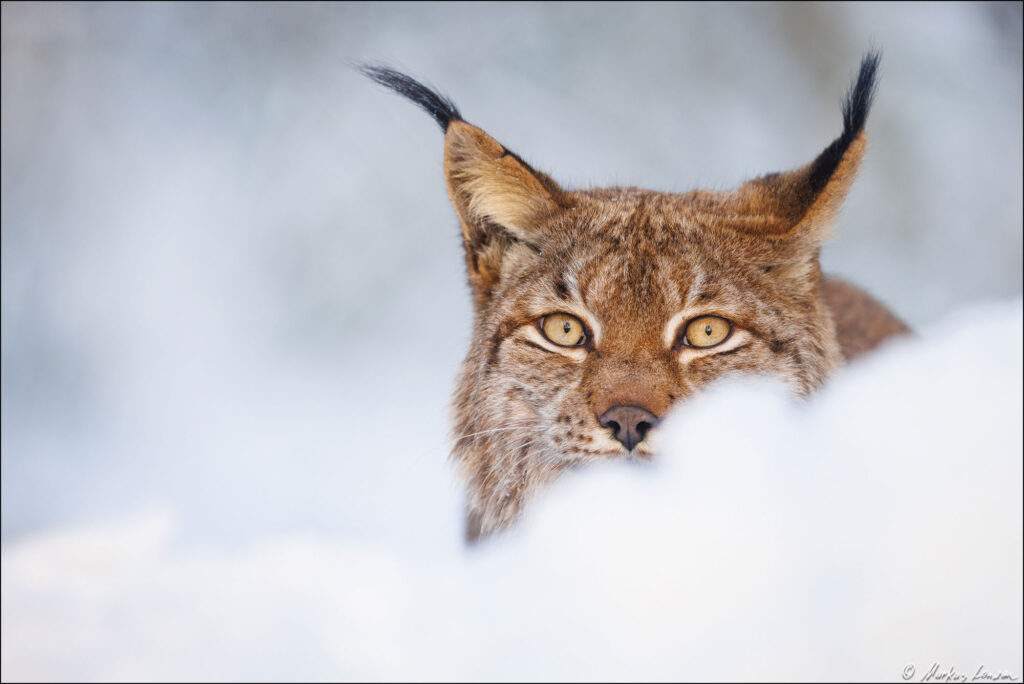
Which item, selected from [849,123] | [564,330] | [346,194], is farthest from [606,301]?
[346,194]

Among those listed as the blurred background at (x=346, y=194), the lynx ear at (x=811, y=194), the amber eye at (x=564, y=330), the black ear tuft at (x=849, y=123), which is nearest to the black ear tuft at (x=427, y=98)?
the blurred background at (x=346, y=194)

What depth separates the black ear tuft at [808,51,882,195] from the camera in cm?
135

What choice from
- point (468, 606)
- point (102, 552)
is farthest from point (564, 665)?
point (102, 552)

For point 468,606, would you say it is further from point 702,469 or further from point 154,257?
point 154,257

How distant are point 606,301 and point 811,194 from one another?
1.41 feet

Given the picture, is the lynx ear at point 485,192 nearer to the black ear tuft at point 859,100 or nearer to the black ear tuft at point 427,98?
the black ear tuft at point 427,98

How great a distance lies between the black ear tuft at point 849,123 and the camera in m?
1.35

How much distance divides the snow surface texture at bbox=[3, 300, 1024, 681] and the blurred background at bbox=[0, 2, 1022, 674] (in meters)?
0.11

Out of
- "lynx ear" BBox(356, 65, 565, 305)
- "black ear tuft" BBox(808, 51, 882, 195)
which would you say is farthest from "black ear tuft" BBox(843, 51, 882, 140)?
"lynx ear" BBox(356, 65, 565, 305)

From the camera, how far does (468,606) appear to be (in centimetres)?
151

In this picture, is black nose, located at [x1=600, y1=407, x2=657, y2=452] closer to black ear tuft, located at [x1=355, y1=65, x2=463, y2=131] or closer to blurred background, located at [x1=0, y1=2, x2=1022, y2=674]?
blurred background, located at [x1=0, y1=2, x2=1022, y2=674]

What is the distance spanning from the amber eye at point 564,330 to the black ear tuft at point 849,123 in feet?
1.63

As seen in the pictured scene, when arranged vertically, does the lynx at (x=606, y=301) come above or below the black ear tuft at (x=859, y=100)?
below

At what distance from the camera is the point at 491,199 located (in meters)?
1.48
